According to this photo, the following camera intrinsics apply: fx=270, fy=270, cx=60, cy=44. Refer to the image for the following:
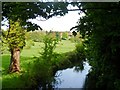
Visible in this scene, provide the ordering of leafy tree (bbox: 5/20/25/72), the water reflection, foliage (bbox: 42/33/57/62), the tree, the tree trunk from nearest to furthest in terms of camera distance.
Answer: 1. the tree
2. foliage (bbox: 42/33/57/62)
3. leafy tree (bbox: 5/20/25/72)
4. the water reflection
5. the tree trunk

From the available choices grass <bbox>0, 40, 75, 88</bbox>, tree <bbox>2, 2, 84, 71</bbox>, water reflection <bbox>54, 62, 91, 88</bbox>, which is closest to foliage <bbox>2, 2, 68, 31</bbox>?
tree <bbox>2, 2, 84, 71</bbox>

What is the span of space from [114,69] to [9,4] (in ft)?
3.68

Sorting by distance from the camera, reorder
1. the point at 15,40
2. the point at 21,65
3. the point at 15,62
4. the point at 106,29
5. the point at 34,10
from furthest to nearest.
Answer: the point at 21,65 < the point at 15,62 < the point at 15,40 < the point at 106,29 < the point at 34,10

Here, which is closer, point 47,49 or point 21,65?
point 47,49

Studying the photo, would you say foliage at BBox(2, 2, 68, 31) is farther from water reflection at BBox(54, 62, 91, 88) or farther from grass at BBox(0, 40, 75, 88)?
water reflection at BBox(54, 62, 91, 88)

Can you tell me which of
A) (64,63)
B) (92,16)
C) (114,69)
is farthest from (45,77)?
(64,63)

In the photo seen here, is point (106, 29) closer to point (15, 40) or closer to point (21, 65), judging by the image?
point (15, 40)

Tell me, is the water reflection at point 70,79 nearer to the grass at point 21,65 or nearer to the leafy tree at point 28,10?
the grass at point 21,65

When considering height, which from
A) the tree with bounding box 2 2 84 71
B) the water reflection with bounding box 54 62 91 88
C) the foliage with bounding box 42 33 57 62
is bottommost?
the water reflection with bounding box 54 62 91 88

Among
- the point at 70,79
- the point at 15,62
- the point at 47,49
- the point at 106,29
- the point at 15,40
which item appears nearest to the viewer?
the point at 106,29

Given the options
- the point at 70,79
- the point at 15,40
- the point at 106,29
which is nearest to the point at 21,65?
the point at 70,79

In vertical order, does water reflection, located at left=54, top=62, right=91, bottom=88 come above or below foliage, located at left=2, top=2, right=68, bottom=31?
below

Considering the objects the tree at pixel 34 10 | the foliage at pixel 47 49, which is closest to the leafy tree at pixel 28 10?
the tree at pixel 34 10

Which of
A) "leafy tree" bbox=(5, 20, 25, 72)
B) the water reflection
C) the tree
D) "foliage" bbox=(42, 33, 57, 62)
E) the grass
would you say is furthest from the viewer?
the water reflection
